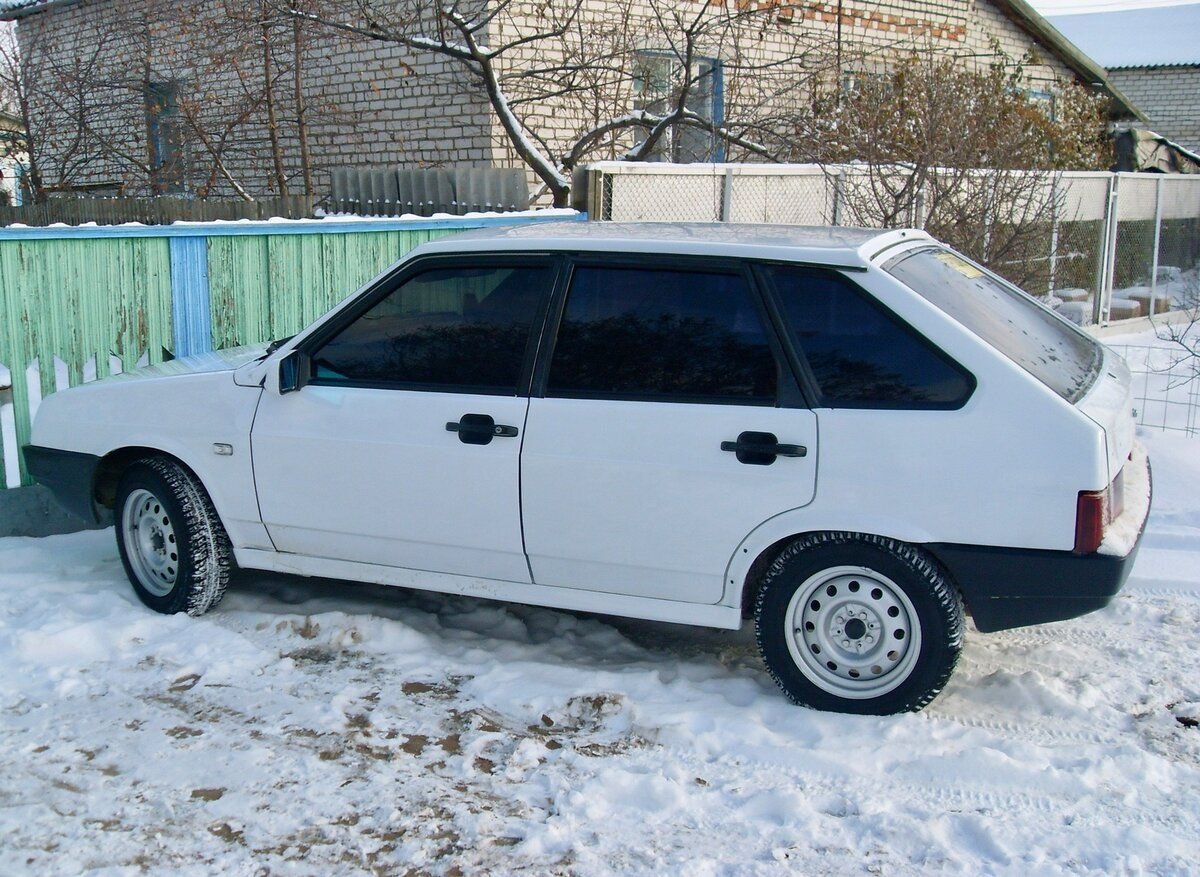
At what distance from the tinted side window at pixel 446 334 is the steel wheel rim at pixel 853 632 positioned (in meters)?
1.32

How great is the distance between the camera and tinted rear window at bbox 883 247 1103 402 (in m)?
4.12

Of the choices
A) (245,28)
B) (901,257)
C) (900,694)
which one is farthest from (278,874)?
(245,28)

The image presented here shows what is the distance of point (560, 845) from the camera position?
3418 mm

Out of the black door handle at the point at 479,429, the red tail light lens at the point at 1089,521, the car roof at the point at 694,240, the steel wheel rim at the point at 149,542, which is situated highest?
the car roof at the point at 694,240

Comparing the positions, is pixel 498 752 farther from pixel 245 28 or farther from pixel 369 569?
pixel 245 28


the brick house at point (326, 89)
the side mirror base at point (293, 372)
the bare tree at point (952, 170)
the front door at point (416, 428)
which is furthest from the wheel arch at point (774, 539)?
the brick house at point (326, 89)

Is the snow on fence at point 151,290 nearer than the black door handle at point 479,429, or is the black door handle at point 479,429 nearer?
the black door handle at point 479,429

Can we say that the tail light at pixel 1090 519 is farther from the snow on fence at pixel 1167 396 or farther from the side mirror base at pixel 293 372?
the snow on fence at pixel 1167 396

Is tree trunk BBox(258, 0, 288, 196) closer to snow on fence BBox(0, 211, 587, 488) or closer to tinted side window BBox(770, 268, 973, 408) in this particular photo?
snow on fence BBox(0, 211, 587, 488)

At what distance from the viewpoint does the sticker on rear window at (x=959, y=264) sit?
4719 mm

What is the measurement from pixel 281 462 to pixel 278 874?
196 centimetres

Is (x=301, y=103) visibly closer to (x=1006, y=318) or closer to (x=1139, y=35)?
(x=1006, y=318)

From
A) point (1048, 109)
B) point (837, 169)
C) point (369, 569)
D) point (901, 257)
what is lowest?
point (369, 569)

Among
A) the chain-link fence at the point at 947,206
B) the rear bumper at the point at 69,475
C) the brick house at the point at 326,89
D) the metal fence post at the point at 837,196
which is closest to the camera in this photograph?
the rear bumper at the point at 69,475
